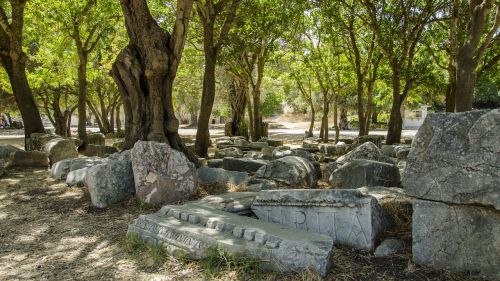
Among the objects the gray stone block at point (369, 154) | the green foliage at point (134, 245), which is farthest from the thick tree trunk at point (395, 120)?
the green foliage at point (134, 245)

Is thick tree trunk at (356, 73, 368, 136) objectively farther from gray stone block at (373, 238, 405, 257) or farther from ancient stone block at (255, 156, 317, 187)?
gray stone block at (373, 238, 405, 257)

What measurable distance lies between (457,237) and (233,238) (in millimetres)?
1957

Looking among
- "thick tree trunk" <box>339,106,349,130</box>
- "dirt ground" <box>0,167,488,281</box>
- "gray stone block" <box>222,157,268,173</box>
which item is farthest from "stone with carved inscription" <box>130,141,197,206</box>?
"thick tree trunk" <box>339,106,349,130</box>

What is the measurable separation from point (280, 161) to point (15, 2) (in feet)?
31.7

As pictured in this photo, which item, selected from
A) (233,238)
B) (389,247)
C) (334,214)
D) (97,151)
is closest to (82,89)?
(97,151)

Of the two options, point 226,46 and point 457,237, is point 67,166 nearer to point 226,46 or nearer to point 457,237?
point 457,237

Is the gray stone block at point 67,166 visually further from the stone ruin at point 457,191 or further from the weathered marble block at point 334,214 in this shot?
the stone ruin at point 457,191

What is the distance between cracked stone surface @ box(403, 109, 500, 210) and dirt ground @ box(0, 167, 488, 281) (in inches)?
27.4

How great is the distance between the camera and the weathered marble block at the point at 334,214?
Result: 392 cm

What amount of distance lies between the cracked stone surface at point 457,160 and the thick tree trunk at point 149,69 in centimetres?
500

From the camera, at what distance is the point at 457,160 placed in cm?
332

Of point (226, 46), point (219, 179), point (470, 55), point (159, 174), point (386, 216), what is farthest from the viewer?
point (226, 46)

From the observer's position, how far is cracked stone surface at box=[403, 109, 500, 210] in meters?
3.14

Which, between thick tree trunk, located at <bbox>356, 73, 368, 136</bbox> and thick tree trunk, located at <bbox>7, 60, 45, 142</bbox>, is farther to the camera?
thick tree trunk, located at <bbox>356, 73, 368, 136</bbox>
